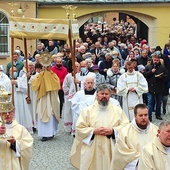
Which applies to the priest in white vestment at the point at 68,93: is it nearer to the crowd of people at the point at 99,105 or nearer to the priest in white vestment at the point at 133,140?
the crowd of people at the point at 99,105

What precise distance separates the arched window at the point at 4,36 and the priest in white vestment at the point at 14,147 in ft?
57.4

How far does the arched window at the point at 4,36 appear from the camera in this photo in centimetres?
2445

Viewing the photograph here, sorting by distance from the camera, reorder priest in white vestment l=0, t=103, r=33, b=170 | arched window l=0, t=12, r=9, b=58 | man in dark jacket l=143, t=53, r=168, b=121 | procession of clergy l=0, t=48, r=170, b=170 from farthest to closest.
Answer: arched window l=0, t=12, r=9, b=58 < man in dark jacket l=143, t=53, r=168, b=121 < priest in white vestment l=0, t=103, r=33, b=170 < procession of clergy l=0, t=48, r=170, b=170

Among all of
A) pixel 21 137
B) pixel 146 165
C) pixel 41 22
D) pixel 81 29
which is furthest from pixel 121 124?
pixel 81 29

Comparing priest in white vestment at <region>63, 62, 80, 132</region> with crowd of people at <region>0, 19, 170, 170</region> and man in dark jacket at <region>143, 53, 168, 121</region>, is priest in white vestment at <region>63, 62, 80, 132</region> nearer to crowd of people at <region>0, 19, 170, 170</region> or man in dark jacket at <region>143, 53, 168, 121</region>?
crowd of people at <region>0, 19, 170, 170</region>

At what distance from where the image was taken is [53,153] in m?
10.7

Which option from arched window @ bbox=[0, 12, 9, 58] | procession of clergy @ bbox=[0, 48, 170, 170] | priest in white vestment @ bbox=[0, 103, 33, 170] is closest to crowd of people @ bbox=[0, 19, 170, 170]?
procession of clergy @ bbox=[0, 48, 170, 170]

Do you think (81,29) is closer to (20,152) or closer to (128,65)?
(128,65)

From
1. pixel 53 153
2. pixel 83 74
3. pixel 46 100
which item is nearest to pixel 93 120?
pixel 53 153

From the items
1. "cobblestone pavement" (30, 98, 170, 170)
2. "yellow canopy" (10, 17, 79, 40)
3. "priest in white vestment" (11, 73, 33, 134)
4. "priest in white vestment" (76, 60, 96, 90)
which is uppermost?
"yellow canopy" (10, 17, 79, 40)

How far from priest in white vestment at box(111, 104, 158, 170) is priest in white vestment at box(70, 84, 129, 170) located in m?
1.08

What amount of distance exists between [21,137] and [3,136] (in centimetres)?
49

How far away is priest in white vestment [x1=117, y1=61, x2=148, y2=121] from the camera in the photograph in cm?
1209

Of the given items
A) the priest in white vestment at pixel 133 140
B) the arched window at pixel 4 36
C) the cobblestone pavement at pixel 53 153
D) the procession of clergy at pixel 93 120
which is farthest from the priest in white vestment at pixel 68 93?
the arched window at pixel 4 36
